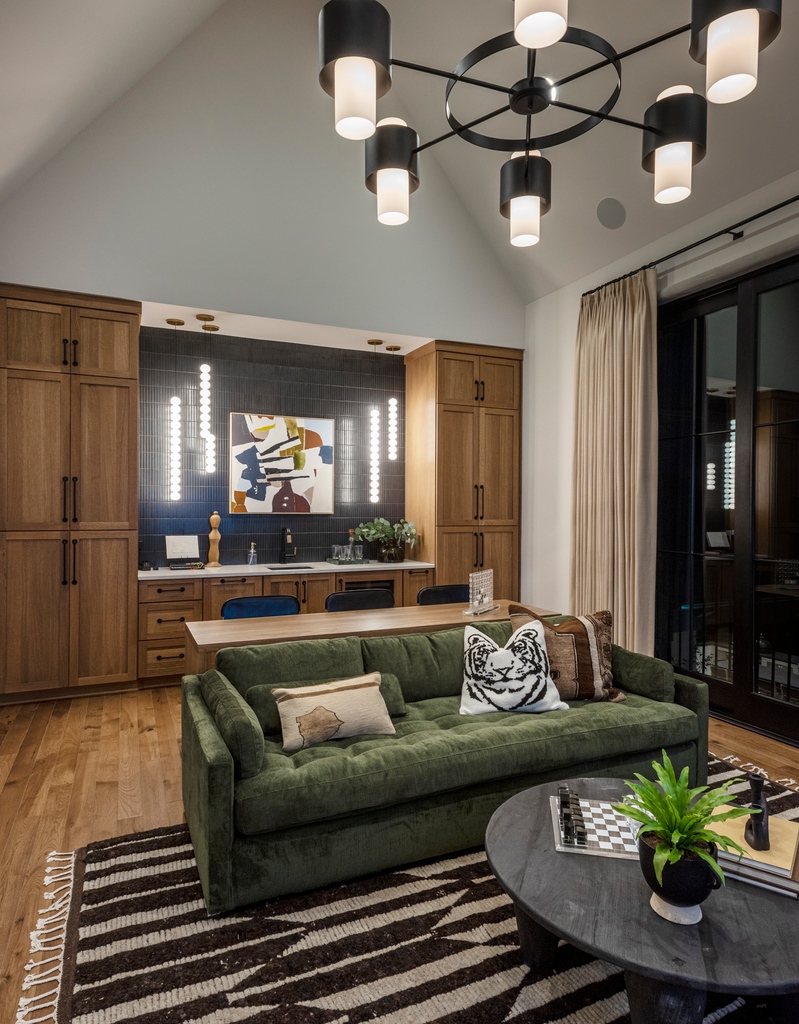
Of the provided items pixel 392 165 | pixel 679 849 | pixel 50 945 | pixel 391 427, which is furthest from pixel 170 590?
pixel 679 849

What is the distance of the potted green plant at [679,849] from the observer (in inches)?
56.6

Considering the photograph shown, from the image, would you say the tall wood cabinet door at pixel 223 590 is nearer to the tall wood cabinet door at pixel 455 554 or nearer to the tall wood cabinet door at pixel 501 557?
the tall wood cabinet door at pixel 455 554

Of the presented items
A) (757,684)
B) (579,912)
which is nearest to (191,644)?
(579,912)

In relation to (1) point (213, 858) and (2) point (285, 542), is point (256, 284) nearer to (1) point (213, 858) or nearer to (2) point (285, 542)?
(2) point (285, 542)

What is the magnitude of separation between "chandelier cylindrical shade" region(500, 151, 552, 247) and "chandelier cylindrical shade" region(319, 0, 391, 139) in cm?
75

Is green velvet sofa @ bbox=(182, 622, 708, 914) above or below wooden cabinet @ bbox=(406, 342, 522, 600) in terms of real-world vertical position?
below

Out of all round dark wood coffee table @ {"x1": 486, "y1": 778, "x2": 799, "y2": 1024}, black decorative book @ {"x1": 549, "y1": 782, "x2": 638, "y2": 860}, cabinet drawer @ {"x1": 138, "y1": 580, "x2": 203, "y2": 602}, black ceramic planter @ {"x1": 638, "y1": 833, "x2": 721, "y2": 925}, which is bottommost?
round dark wood coffee table @ {"x1": 486, "y1": 778, "x2": 799, "y2": 1024}

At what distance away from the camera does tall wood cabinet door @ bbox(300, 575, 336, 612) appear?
5.11 metres

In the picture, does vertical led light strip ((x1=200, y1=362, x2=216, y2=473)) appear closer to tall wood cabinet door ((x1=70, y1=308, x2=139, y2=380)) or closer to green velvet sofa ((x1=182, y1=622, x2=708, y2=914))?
tall wood cabinet door ((x1=70, y1=308, x2=139, y2=380))

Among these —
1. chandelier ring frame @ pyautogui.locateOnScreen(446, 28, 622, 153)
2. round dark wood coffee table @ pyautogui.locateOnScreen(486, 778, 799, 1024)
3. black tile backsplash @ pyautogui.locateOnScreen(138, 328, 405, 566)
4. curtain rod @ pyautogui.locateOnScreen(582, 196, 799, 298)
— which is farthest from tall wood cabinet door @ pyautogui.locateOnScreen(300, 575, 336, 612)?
chandelier ring frame @ pyautogui.locateOnScreen(446, 28, 622, 153)

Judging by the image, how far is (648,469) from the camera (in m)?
4.39

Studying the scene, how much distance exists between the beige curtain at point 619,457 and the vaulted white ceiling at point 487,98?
1.65ft

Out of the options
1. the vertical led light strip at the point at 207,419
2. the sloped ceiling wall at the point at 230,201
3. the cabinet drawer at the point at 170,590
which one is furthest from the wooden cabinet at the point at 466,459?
the cabinet drawer at the point at 170,590

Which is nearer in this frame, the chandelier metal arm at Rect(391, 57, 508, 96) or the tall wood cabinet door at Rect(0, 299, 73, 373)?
the chandelier metal arm at Rect(391, 57, 508, 96)
